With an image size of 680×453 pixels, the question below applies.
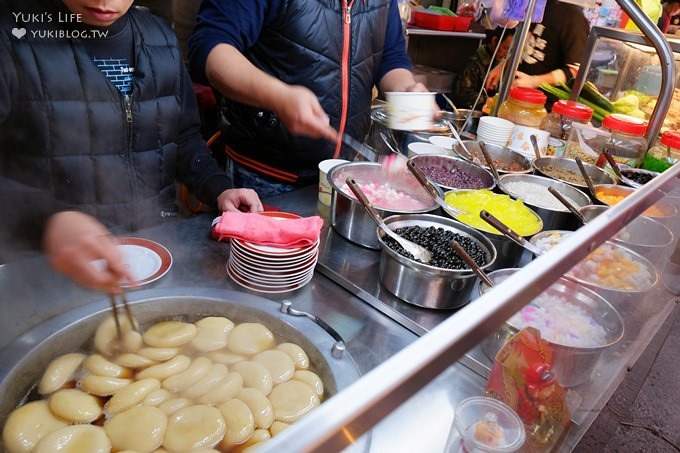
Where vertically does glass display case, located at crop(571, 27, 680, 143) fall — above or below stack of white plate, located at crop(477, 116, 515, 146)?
above

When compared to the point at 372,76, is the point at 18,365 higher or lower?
lower

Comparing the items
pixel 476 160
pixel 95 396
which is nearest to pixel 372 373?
pixel 95 396

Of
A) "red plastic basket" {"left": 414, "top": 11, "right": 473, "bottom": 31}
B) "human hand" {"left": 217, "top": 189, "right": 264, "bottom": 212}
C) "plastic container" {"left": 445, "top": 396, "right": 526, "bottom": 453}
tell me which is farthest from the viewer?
"red plastic basket" {"left": 414, "top": 11, "right": 473, "bottom": 31}

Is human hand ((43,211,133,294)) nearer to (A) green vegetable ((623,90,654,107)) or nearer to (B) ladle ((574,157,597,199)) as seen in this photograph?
(B) ladle ((574,157,597,199))

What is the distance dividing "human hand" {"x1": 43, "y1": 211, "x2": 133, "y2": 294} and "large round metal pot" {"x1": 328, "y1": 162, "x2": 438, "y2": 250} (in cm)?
101

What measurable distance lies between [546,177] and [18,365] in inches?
93.2

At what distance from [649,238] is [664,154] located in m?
1.49

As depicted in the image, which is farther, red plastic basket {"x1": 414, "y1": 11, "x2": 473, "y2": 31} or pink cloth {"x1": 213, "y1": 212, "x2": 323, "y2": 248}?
red plastic basket {"x1": 414, "y1": 11, "x2": 473, "y2": 31}

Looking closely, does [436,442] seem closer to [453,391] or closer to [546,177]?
[453,391]

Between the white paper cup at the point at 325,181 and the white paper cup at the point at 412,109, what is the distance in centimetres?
31

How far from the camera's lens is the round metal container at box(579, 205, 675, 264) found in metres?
1.70

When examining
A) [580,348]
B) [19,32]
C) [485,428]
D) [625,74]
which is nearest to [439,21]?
[625,74]

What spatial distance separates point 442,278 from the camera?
5.33 ft

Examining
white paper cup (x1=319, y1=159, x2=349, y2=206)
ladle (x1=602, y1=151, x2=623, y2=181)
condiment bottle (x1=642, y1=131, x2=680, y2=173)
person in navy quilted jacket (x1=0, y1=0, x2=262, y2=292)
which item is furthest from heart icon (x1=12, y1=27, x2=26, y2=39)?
condiment bottle (x1=642, y1=131, x2=680, y2=173)
